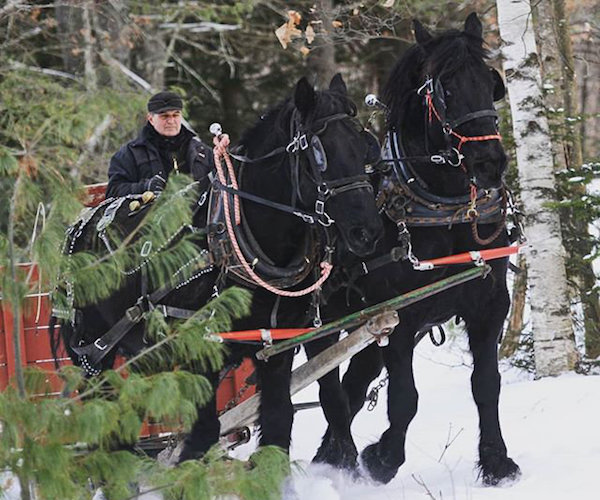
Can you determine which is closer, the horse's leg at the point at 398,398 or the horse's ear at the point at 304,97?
the horse's ear at the point at 304,97

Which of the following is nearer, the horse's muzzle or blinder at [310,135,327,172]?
the horse's muzzle

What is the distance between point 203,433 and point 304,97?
1776 mm

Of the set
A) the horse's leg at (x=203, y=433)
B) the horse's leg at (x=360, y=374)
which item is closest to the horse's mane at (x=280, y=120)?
the horse's leg at (x=203, y=433)

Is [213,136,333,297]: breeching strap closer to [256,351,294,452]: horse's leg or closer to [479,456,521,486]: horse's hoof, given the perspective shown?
[256,351,294,452]: horse's leg

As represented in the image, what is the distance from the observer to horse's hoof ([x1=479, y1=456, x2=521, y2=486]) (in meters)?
6.24

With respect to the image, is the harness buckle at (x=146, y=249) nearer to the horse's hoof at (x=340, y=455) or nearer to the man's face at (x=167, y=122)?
the man's face at (x=167, y=122)

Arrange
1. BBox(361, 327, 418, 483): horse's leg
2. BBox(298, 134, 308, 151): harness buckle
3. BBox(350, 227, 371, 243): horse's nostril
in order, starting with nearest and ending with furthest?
BBox(350, 227, 371, 243): horse's nostril
BBox(298, 134, 308, 151): harness buckle
BBox(361, 327, 418, 483): horse's leg

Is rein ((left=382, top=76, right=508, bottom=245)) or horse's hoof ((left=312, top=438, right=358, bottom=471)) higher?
rein ((left=382, top=76, right=508, bottom=245))

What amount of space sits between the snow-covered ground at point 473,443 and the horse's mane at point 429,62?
202 centimetres

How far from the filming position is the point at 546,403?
8.09 metres

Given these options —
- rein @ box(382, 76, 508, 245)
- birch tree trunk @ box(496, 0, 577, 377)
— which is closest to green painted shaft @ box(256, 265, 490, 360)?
rein @ box(382, 76, 508, 245)

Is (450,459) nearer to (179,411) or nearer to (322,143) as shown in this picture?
(322,143)

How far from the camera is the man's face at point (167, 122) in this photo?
22.5ft

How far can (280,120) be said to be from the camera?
6.06 metres
